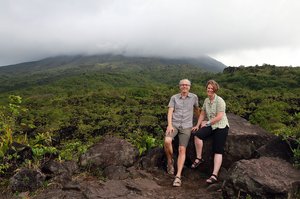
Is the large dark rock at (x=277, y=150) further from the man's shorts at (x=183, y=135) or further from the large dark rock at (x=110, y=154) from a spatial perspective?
the large dark rock at (x=110, y=154)

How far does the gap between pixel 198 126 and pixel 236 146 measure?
1.05m

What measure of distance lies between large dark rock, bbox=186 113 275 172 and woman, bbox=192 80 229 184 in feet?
1.16

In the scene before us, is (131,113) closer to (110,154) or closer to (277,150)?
(110,154)

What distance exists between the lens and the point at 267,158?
24.1 feet

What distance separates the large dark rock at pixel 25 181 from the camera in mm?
6742

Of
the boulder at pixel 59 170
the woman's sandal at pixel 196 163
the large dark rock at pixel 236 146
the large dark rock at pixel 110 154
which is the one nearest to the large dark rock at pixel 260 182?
the large dark rock at pixel 236 146

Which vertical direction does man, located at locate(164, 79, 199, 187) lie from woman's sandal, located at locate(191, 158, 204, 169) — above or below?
above

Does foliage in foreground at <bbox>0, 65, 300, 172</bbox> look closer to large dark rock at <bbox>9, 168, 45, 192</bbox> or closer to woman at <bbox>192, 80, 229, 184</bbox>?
large dark rock at <bbox>9, 168, 45, 192</bbox>

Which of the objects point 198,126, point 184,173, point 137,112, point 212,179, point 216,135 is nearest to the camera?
point 212,179

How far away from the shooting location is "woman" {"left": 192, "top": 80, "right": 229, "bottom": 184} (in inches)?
319

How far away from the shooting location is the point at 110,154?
8.43 metres

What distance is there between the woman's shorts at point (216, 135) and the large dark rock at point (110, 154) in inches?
67.1

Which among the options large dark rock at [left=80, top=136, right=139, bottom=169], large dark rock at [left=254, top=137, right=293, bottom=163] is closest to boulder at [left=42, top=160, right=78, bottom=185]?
large dark rock at [left=80, top=136, right=139, bottom=169]

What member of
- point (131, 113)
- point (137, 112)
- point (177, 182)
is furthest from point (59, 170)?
point (137, 112)
